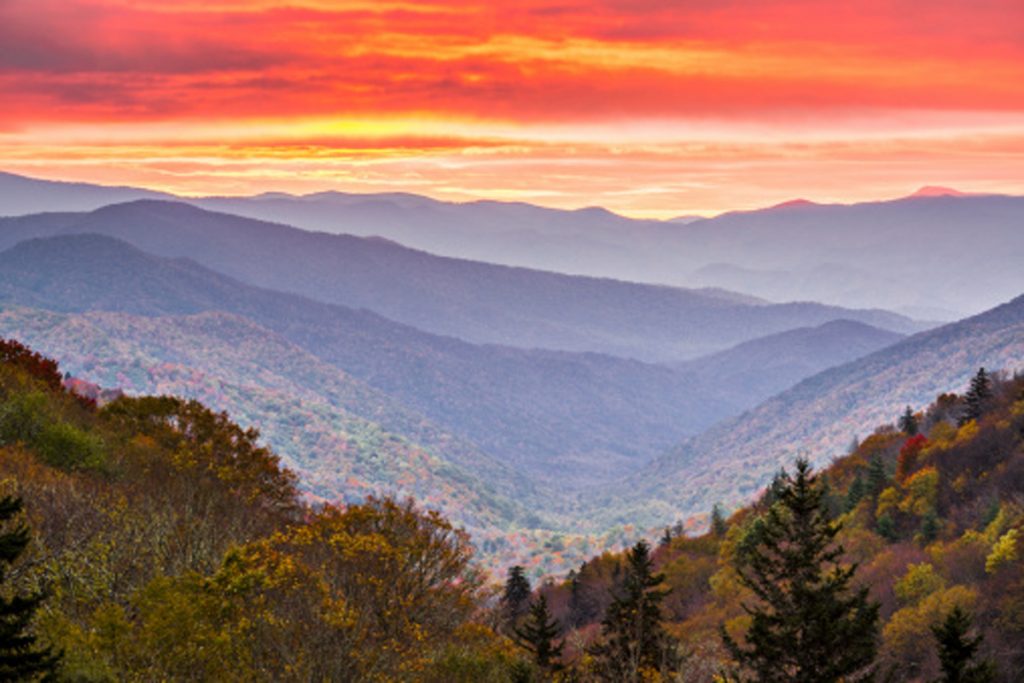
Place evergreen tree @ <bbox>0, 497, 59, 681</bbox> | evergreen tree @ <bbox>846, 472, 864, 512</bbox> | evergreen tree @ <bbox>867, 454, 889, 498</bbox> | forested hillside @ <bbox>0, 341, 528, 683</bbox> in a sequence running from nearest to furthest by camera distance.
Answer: evergreen tree @ <bbox>0, 497, 59, 681</bbox>, forested hillside @ <bbox>0, 341, 528, 683</bbox>, evergreen tree @ <bbox>867, 454, 889, 498</bbox>, evergreen tree @ <bbox>846, 472, 864, 512</bbox>

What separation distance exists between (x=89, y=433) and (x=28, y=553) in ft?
76.5

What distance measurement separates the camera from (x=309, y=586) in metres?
30.2

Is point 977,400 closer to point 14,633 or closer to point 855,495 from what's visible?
point 855,495

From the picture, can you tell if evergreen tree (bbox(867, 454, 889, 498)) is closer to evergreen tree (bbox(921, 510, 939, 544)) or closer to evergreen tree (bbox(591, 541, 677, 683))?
evergreen tree (bbox(921, 510, 939, 544))

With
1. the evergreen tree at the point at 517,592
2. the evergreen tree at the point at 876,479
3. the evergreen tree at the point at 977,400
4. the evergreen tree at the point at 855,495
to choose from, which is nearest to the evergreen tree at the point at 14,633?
the evergreen tree at the point at 517,592

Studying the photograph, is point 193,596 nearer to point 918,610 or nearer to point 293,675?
point 293,675

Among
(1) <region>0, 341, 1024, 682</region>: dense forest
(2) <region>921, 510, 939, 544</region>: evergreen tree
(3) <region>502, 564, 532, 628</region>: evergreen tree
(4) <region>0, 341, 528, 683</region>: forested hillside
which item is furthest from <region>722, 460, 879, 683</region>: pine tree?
(3) <region>502, 564, 532, 628</region>: evergreen tree

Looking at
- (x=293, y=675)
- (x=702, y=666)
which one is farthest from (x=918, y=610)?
(x=293, y=675)

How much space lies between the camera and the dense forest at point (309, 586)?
82.4 feet

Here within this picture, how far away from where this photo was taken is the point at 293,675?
Result: 26.3 metres

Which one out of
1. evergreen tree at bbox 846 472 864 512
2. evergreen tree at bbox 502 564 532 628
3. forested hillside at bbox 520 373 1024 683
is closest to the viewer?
forested hillside at bbox 520 373 1024 683

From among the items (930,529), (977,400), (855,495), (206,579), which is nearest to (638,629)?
(206,579)

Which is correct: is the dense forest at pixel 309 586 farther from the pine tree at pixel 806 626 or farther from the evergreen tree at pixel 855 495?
the evergreen tree at pixel 855 495

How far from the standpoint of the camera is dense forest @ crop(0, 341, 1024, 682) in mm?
25109
